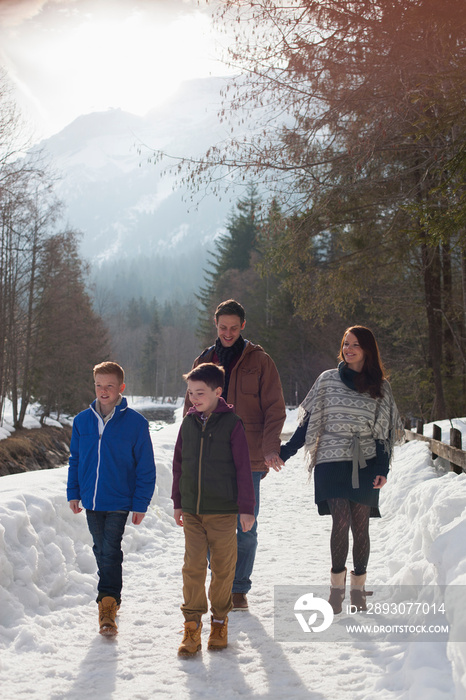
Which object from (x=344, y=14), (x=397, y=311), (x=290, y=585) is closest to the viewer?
(x=290, y=585)

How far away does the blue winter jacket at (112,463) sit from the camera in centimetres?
Result: 431

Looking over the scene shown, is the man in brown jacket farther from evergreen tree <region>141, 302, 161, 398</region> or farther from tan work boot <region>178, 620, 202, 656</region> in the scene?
evergreen tree <region>141, 302, 161, 398</region>

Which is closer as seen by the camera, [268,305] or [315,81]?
[315,81]

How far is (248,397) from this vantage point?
189 inches

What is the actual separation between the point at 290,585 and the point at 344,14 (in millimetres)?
5767

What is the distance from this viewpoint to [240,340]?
495 centimetres

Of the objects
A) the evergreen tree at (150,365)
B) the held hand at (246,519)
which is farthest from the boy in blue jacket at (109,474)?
the evergreen tree at (150,365)

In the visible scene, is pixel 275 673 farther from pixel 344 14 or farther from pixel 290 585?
pixel 344 14

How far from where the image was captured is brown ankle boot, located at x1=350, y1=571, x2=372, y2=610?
4480 millimetres

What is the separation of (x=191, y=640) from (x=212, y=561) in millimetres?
483

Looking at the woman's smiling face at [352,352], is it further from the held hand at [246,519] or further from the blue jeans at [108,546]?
the blue jeans at [108,546]

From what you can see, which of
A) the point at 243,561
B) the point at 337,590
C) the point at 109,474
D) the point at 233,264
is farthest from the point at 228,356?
the point at 233,264

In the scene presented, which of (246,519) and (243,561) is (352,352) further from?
(243,561)

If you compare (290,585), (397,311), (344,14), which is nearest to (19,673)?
(290,585)
